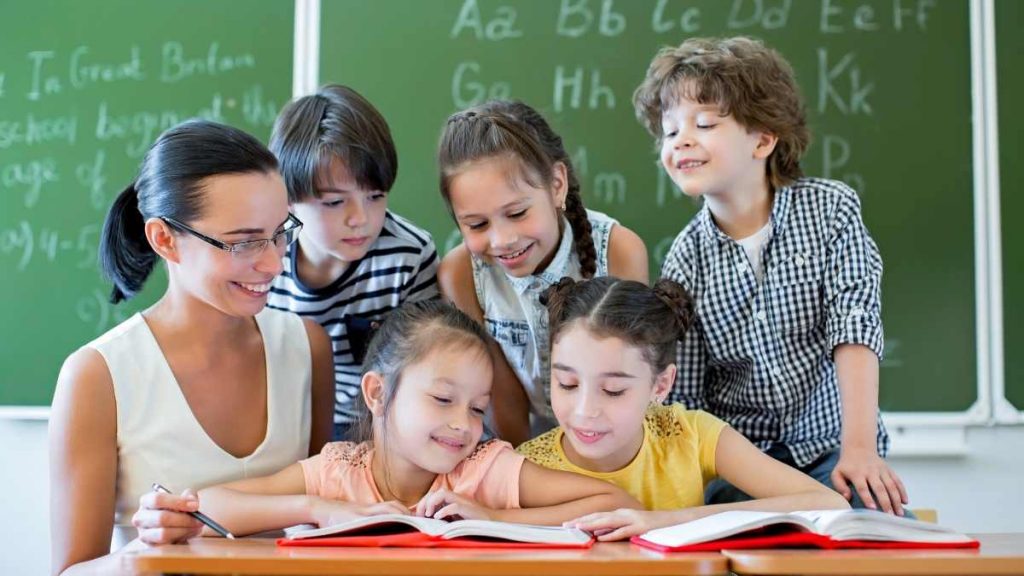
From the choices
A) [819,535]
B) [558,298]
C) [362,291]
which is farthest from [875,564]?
[362,291]

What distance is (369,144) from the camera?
2.12 metres

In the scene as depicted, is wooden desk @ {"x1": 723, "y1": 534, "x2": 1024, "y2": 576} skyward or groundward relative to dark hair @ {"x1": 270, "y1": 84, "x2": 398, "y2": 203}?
groundward

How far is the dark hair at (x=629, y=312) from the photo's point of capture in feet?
6.44

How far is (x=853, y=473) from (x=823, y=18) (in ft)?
4.86

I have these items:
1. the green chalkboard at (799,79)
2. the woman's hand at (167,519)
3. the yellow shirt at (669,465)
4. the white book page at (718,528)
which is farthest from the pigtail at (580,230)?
the woman's hand at (167,519)

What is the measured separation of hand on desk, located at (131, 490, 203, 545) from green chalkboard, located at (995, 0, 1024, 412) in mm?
2279

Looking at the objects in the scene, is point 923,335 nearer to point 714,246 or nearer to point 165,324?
point 714,246

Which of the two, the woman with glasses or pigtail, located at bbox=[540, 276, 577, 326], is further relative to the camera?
pigtail, located at bbox=[540, 276, 577, 326]

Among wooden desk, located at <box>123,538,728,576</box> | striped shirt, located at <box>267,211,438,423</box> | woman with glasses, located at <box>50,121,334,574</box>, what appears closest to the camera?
wooden desk, located at <box>123,538,728,576</box>

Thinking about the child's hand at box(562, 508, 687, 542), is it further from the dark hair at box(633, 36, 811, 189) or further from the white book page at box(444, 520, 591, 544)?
the dark hair at box(633, 36, 811, 189)

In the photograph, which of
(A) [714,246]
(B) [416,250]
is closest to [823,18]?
(A) [714,246]

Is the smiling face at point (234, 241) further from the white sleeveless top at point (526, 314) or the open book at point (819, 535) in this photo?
the open book at point (819, 535)

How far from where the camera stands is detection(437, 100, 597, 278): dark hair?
2.12 meters

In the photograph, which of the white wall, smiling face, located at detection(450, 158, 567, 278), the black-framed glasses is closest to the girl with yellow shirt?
smiling face, located at detection(450, 158, 567, 278)
